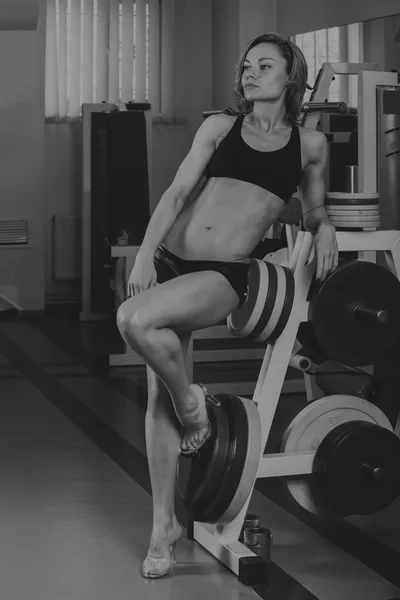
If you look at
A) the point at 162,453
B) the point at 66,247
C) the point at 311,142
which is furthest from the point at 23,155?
the point at 162,453

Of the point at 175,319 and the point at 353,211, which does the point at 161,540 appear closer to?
the point at 175,319

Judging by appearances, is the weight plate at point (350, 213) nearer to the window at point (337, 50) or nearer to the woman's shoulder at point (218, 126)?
the woman's shoulder at point (218, 126)

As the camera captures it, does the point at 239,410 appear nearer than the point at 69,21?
Yes

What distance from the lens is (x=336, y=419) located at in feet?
9.38

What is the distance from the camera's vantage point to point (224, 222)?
2580 millimetres

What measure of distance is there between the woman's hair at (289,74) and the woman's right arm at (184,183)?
91mm

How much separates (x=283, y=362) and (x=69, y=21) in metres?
6.29

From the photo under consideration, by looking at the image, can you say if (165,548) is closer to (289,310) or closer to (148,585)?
(148,585)

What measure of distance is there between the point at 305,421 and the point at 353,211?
0.61 meters

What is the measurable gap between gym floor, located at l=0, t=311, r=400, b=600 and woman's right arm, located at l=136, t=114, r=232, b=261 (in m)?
0.86

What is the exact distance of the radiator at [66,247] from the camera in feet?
27.8

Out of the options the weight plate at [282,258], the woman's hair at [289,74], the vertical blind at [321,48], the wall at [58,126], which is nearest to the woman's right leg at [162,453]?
the woman's hair at [289,74]

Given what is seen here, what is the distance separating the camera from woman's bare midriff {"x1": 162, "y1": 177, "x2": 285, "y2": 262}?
258 centimetres

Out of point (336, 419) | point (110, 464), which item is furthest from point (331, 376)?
point (336, 419)
